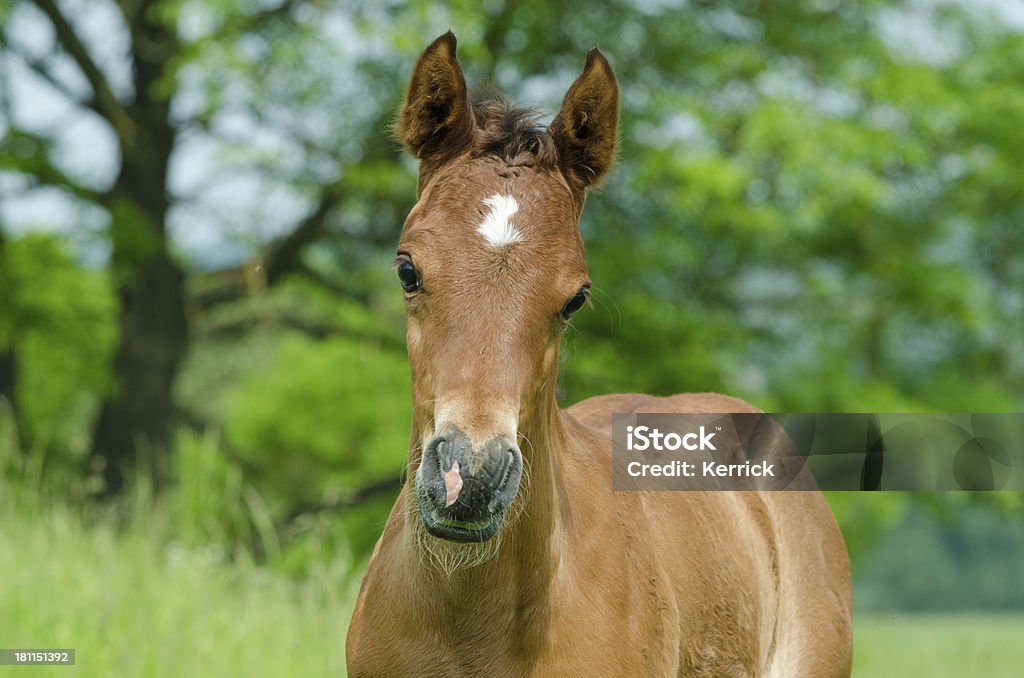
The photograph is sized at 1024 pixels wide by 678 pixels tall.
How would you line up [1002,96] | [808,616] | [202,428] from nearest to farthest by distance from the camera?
[808,616] → [1002,96] → [202,428]

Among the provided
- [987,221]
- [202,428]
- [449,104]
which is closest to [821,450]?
[449,104]

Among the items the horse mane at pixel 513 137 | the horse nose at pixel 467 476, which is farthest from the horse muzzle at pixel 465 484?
the horse mane at pixel 513 137

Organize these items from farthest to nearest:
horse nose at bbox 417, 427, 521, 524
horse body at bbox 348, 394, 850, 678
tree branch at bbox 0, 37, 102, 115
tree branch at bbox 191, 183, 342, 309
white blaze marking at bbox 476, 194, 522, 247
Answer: tree branch at bbox 191, 183, 342, 309 → tree branch at bbox 0, 37, 102, 115 → horse body at bbox 348, 394, 850, 678 → white blaze marking at bbox 476, 194, 522, 247 → horse nose at bbox 417, 427, 521, 524

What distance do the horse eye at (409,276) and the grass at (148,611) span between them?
349 cm

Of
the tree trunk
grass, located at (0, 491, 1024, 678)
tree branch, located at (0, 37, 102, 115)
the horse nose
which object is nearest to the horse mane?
the horse nose

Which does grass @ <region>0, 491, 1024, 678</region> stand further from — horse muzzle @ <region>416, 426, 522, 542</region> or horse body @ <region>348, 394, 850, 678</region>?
horse muzzle @ <region>416, 426, 522, 542</region>

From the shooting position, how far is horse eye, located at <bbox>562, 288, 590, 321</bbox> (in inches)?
119

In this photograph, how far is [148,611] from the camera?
629 centimetres

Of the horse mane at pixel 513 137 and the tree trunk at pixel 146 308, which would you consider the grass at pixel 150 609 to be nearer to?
the horse mane at pixel 513 137

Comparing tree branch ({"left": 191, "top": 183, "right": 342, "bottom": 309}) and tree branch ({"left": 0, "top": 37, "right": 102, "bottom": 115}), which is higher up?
tree branch ({"left": 0, "top": 37, "right": 102, "bottom": 115})

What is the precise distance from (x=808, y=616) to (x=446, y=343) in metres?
2.74

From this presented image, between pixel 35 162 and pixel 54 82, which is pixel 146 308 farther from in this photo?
pixel 54 82

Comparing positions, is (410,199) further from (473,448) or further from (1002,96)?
(473,448)

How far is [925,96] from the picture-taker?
13.6m
